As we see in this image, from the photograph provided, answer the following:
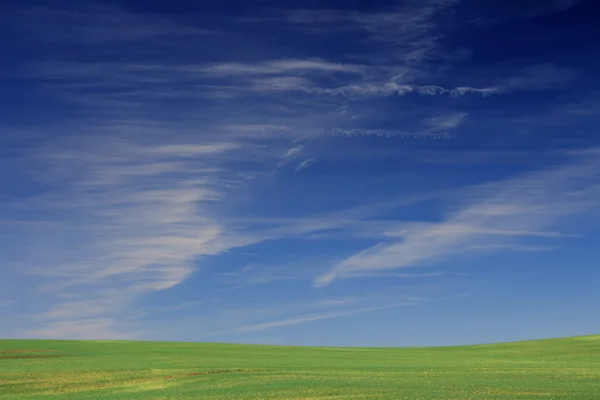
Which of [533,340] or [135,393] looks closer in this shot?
[135,393]

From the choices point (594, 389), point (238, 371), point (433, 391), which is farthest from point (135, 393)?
point (594, 389)

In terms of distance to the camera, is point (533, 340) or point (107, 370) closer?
point (107, 370)

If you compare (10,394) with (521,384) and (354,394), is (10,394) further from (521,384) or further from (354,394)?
(521,384)

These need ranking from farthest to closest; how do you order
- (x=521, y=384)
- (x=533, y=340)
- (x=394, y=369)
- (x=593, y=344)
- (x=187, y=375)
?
1. (x=533, y=340)
2. (x=593, y=344)
3. (x=394, y=369)
4. (x=187, y=375)
5. (x=521, y=384)

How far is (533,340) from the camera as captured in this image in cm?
12038

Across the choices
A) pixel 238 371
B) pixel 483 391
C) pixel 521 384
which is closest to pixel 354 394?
pixel 483 391

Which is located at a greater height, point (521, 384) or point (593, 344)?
point (593, 344)

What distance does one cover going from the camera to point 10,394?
49375 millimetres

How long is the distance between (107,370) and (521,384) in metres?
32.2

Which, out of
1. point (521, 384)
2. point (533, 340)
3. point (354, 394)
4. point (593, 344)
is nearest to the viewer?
point (354, 394)

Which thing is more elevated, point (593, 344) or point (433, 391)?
point (593, 344)

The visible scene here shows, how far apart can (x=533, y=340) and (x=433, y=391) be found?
275 ft

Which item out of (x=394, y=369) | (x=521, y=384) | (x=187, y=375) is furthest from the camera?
(x=394, y=369)

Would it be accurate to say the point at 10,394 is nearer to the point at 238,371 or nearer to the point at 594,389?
the point at 238,371
